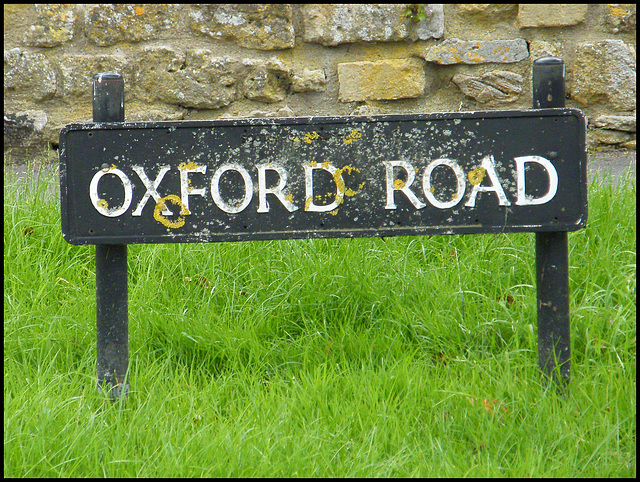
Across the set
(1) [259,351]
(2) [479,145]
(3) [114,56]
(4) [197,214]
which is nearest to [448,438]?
(1) [259,351]

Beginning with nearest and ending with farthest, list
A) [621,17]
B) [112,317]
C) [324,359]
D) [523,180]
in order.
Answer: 1. [523,180]
2. [112,317]
3. [324,359]
4. [621,17]

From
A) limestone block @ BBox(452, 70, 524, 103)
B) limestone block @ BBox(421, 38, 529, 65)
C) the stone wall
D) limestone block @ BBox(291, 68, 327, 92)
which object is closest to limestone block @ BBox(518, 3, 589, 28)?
the stone wall

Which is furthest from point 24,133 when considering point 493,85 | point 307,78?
point 493,85

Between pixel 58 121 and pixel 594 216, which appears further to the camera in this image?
pixel 58 121

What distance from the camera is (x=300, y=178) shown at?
1.69 meters

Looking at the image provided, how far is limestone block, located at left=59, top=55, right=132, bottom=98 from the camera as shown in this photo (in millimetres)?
3232

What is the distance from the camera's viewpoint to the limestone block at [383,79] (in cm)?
324

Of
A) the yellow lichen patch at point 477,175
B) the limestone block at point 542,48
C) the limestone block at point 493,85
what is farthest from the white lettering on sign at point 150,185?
the limestone block at point 542,48

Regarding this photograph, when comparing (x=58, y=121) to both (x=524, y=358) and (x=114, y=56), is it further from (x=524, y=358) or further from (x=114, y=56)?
(x=524, y=358)

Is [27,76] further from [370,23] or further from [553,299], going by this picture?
[553,299]

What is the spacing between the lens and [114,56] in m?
3.24

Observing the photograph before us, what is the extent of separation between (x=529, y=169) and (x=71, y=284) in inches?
67.9

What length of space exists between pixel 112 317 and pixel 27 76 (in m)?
2.08

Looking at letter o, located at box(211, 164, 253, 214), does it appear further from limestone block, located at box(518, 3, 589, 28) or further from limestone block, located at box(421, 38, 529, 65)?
limestone block, located at box(518, 3, 589, 28)
